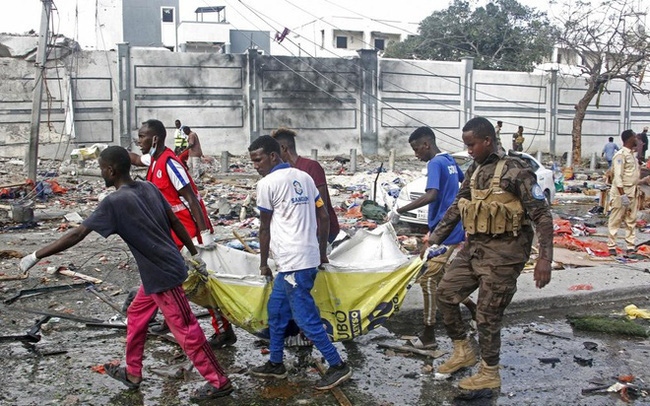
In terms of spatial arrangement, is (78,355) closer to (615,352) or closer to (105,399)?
(105,399)

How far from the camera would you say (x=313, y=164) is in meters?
5.20

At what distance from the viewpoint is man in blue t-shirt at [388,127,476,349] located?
498cm

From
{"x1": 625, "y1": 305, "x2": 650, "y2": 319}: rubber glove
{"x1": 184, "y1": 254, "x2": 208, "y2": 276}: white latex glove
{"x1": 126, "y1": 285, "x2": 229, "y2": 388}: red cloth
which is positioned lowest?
{"x1": 625, "y1": 305, "x2": 650, "y2": 319}: rubber glove

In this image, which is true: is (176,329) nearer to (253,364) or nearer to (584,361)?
(253,364)

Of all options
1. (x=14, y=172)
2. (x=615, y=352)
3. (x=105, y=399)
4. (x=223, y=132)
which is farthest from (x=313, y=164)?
(x=223, y=132)

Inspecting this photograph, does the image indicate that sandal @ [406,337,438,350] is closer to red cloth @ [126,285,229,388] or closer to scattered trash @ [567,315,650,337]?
scattered trash @ [567,315,650,337]

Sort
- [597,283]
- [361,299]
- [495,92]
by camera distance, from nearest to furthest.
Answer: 1. [361,299]
2. [597,283]
3. [495,92]

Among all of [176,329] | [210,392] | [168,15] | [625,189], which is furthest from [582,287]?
[168,15]

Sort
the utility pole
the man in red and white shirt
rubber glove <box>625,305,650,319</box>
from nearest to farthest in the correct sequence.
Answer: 1. the man in red and white shirt
2. rubber glove <box>625,305,650,319</box>
3. the utility pole

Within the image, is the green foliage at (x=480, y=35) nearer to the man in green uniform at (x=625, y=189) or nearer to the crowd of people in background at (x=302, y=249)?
the man in green uniform at (x=625, y=189)

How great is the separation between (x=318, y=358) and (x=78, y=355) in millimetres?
1800

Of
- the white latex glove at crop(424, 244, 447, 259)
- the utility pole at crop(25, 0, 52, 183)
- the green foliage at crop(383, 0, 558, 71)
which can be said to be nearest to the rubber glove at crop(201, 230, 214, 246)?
the white latex glove at crop(424, 244, 447, 259)

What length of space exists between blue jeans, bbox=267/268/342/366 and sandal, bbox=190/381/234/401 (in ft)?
1.80

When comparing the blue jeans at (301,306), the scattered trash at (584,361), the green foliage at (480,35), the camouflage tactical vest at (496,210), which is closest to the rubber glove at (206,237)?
the blue jeans at (301,306)
